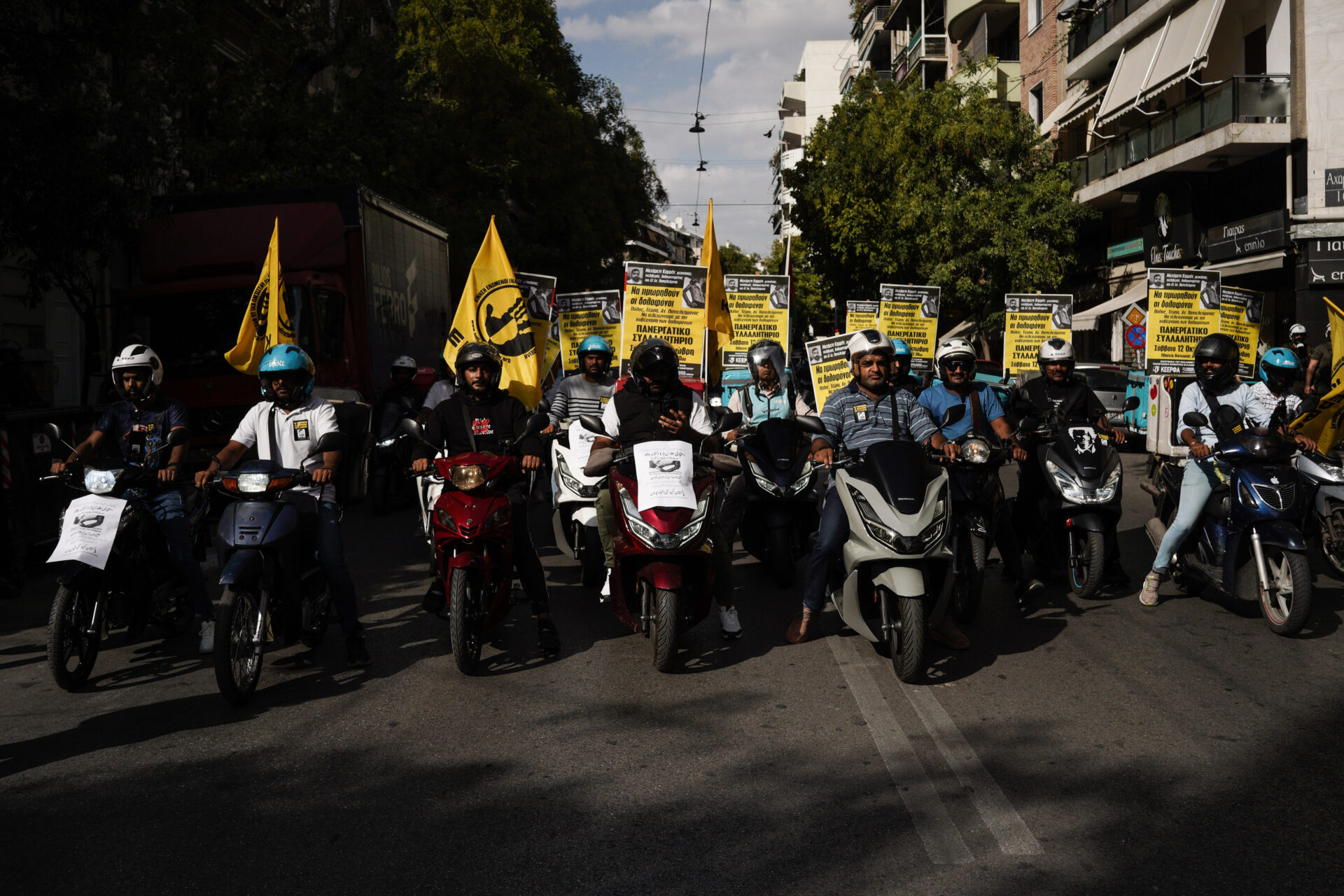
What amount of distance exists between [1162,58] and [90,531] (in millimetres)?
26014

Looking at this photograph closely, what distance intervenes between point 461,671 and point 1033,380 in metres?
4.72

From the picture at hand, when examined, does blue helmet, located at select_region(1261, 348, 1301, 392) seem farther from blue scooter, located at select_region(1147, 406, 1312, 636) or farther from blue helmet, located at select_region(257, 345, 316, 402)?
blue helmet, located at select_region(257, 345, 316, 402)

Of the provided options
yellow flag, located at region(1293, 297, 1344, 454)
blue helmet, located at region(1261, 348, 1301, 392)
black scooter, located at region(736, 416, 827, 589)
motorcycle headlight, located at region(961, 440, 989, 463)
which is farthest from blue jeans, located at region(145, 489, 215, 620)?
yellow flag, located at region(1293, 297, 1344, 454)

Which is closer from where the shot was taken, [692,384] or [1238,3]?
[692,384]

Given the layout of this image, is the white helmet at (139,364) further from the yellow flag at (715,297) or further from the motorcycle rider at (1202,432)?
the yellow flag at (715,297)

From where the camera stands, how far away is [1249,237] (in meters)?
23.8

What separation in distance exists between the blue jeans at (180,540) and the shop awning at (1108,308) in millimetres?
25419

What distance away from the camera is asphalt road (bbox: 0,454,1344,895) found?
3.70 m

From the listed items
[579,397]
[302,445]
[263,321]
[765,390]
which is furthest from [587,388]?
[263,321]

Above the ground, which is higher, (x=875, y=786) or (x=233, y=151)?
(x=233, y=151)

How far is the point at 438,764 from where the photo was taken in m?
4.73

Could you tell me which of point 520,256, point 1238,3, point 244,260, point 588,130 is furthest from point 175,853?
point 588,130

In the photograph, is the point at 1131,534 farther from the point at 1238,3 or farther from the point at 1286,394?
the point at 1238,3

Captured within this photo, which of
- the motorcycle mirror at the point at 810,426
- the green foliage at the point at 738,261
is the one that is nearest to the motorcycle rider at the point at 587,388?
A: the motorcycle mirror at the point at 810,426
